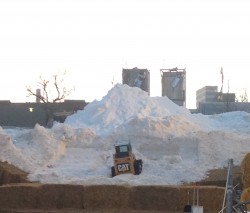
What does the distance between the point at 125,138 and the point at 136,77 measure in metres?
29.9

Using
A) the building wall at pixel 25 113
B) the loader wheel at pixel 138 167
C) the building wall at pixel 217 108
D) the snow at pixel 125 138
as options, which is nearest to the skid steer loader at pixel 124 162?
the loader wheel at pixel 138 167

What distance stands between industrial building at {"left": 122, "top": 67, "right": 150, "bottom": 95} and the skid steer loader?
38393mm

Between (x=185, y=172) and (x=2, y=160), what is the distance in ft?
33.2

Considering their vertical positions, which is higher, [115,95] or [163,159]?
[115,95]

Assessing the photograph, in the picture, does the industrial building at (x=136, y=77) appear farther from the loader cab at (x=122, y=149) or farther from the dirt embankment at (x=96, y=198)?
the dirt embankment at (x=96, y=198)

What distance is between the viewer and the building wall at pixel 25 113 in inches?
3243

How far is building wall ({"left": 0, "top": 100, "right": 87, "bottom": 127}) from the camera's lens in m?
82.4

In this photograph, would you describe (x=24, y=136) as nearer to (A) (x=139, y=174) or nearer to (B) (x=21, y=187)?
(A) (x=139, y=174)

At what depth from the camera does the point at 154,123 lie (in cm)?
4884

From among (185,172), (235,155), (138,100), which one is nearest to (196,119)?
(138,100)

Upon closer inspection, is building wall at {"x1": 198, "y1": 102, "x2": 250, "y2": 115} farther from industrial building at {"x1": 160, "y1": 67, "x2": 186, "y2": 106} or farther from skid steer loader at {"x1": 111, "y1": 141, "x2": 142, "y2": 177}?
skid steer loader at {"x1": 111, "y1": 141, "x2": 142, "y2": 177}

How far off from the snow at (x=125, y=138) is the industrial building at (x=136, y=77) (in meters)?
18.6

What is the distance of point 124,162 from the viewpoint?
37500mm

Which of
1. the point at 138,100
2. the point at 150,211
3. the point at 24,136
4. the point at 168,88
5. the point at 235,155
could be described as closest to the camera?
the point at 150,211
